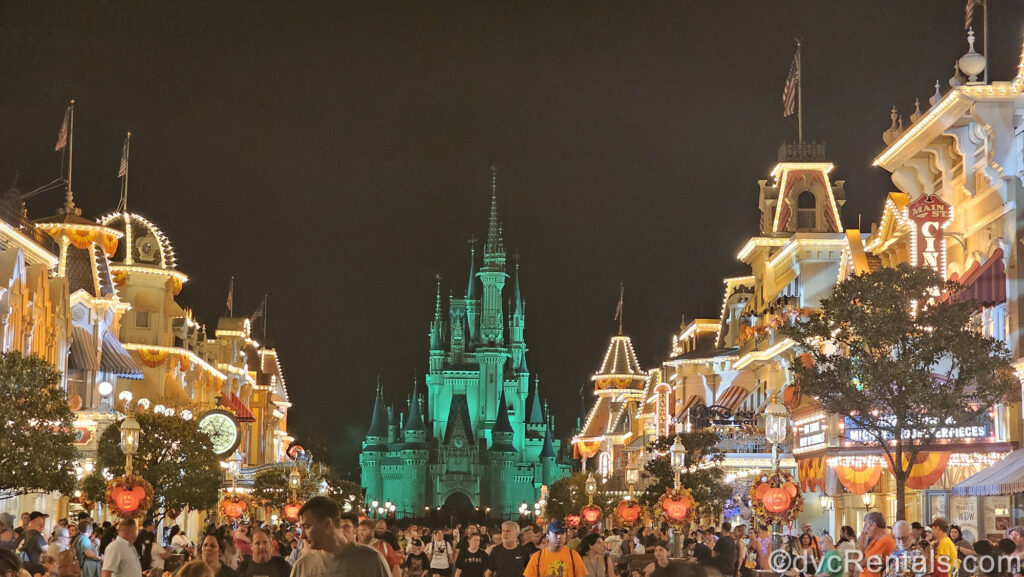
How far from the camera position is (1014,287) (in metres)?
29.5

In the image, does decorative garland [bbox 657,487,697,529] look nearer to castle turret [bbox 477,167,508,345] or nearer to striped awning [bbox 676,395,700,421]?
striped awning [bbox 676,395,700,421]

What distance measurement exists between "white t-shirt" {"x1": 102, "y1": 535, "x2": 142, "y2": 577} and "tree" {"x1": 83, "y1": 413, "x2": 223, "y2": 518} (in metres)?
31.8

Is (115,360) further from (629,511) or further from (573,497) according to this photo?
(573,497)

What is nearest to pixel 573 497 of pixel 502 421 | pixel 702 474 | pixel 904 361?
pixel 702 474

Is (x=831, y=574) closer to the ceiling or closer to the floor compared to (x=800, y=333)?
closer to the floor

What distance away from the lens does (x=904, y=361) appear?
84.0ft

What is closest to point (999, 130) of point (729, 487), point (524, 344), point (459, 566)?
point (459, 566)

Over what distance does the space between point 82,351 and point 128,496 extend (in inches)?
1029

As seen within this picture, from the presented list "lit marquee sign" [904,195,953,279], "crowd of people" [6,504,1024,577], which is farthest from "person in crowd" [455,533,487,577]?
"lit marquee sign" [904,195,953,279]

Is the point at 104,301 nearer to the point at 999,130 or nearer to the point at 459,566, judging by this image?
the point at 999,130

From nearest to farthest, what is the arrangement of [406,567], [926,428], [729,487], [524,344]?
[406,567] < [926,428] < [729,487] < [524,344]

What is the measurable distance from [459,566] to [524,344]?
166m

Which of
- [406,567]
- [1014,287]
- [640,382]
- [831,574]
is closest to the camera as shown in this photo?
[831,574]

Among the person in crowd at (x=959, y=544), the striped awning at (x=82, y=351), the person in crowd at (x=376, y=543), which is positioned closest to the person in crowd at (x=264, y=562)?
the person in crowd at (x=376, y=543)
